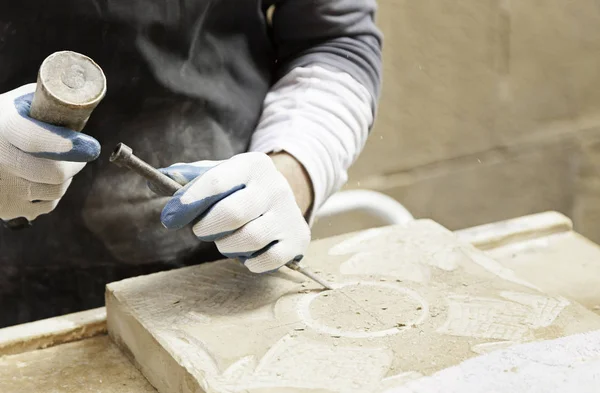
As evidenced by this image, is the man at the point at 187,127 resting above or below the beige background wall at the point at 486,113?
above

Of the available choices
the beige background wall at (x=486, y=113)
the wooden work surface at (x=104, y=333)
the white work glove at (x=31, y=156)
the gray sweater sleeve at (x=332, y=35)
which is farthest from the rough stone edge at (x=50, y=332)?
the beige background wall at (x=486, y=113)

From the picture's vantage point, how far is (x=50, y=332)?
1.14 metres

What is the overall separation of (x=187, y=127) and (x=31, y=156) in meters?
0.35

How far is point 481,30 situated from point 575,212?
81cm

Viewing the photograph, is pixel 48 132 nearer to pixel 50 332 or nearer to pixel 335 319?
pixel 50 332

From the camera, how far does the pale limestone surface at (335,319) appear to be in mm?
935

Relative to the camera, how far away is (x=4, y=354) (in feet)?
3.63

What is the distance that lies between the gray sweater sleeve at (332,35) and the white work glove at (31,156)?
0.50m

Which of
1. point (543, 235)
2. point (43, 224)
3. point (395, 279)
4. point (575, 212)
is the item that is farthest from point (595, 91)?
point (43, 224)

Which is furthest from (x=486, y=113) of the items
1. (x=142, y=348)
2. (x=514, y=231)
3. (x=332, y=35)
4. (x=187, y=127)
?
(x=142, y=348)

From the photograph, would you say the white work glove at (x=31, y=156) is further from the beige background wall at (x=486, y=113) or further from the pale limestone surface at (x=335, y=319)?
the beige background wall at (x=486, y=113)

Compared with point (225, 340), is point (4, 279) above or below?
below

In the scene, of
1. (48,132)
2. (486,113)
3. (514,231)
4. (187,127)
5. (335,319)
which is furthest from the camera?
(486,113)

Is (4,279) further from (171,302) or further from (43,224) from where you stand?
(171,302)
